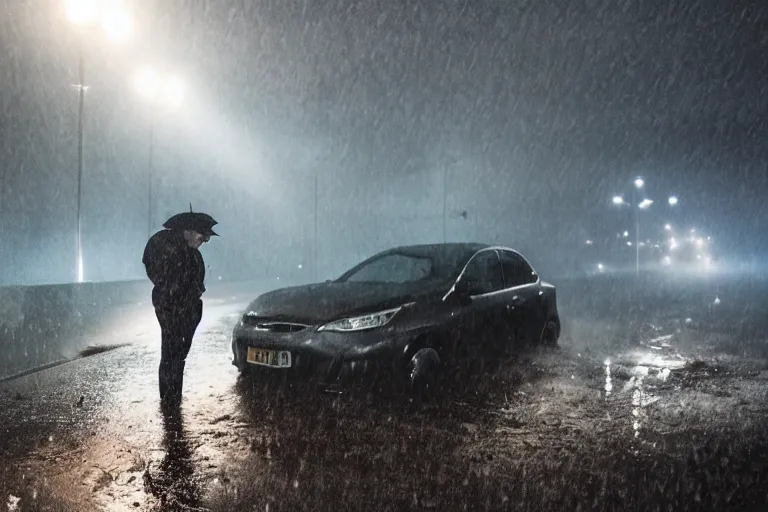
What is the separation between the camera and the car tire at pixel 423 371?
5.03m

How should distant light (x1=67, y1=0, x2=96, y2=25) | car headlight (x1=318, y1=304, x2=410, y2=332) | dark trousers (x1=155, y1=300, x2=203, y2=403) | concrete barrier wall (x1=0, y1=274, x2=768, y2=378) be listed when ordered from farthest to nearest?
distant light (x1=67, y1=0, x2=96, y2=25)
concrete barrier wall (x1=0, y1=274, x2=768, y2=378)
dark trousers (x1=155, y1=300, x2=203, y2=403)
car headlight (x1=318, y1=304, x2=410, y2=332)

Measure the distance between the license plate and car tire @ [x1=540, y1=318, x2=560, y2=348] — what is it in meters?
3.64

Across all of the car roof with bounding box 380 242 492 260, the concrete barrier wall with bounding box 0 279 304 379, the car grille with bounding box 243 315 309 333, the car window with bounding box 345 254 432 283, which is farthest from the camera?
the concrete barrier wall with bounding box 0 279 304 379

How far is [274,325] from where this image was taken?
5.14m

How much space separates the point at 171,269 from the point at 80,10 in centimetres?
1098

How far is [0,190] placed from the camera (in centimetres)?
4859

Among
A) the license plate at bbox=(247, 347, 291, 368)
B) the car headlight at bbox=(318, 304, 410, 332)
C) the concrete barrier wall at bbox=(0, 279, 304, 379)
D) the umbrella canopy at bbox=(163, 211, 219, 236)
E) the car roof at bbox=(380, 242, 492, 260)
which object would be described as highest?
the umbrella canopy at bbox=(163, 211, 219, 236)

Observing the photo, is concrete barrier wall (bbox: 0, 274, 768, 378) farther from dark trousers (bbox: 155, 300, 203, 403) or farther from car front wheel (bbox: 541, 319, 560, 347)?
car front wheel (bbox: 541, 319, 560, 347)

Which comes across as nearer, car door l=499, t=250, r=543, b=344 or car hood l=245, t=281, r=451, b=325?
car hood l=245, t=281, r=451, b=325

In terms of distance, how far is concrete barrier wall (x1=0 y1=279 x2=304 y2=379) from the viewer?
303 inches

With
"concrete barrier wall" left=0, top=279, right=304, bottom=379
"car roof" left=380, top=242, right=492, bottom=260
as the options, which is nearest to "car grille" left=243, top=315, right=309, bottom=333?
"car roof" left=380, top=242, right=492, bottom=260

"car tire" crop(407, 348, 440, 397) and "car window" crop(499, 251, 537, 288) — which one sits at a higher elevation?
"car window" crop(499, 251, 537, 288)

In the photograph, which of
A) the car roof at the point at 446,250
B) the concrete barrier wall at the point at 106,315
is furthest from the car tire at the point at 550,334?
the concrete barrier wall at the point at 106,315

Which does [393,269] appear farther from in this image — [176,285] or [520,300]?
[176,285]
